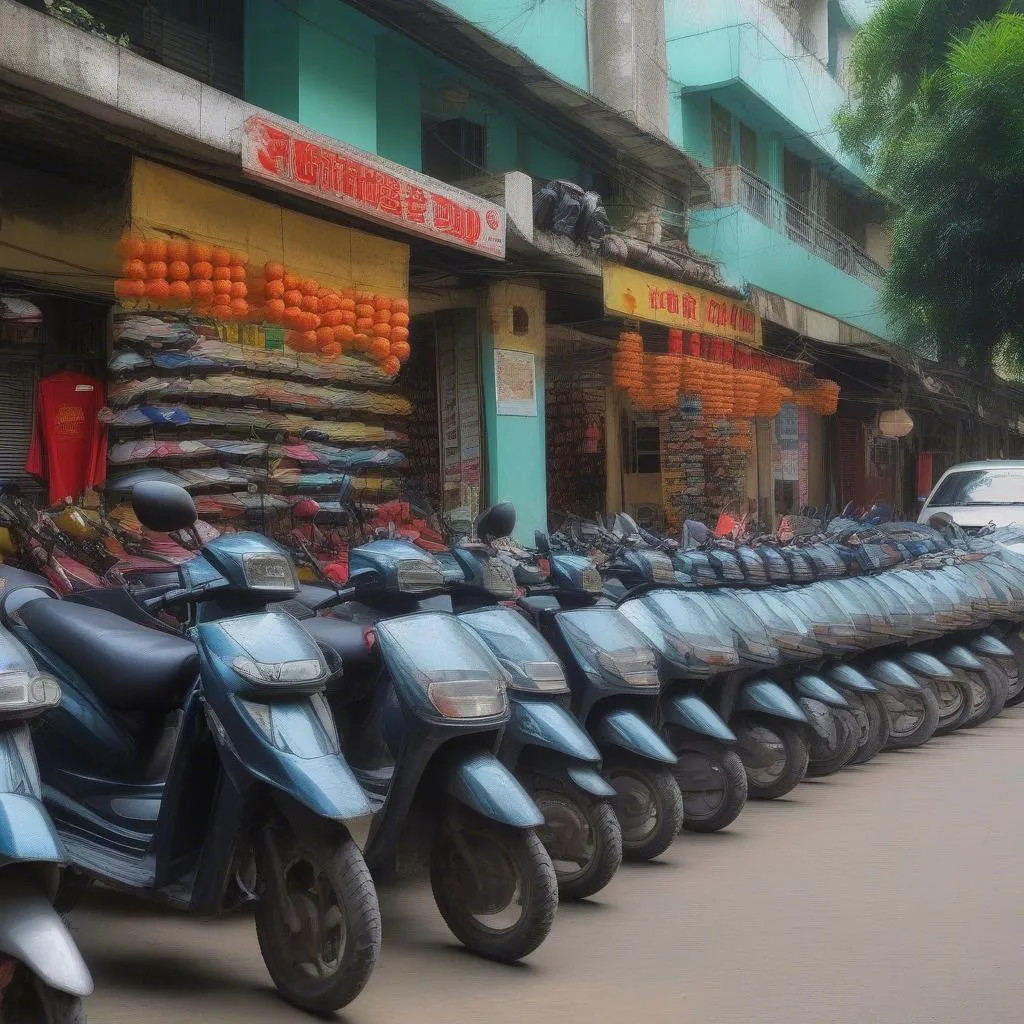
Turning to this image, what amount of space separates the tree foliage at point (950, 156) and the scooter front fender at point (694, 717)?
13.6 m

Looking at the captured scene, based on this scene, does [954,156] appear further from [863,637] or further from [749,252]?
[863,637]

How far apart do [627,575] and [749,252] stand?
11.4 m

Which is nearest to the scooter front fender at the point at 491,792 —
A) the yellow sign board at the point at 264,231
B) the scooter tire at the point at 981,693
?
the scooter tire at the point at 981,693

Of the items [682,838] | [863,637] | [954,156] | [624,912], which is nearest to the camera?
[624,912]

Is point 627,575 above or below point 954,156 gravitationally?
below

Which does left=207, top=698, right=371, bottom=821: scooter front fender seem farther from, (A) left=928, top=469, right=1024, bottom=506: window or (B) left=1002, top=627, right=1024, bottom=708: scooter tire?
(A) left=928, top=469, right=1024, bottom=506: window

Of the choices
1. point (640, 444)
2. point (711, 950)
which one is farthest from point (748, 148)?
point (711, 950)

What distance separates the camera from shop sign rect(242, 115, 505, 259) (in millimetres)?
8016

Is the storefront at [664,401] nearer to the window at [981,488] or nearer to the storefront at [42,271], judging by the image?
the window at [981,488]

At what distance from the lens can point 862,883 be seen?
455 centimetres

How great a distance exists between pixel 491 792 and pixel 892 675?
163 inches

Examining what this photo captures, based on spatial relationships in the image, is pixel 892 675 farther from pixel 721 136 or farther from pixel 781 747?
pixel 721 136

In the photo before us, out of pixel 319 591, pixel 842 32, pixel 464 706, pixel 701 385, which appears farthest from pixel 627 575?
pixel 842 32

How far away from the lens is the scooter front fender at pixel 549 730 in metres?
3.96
